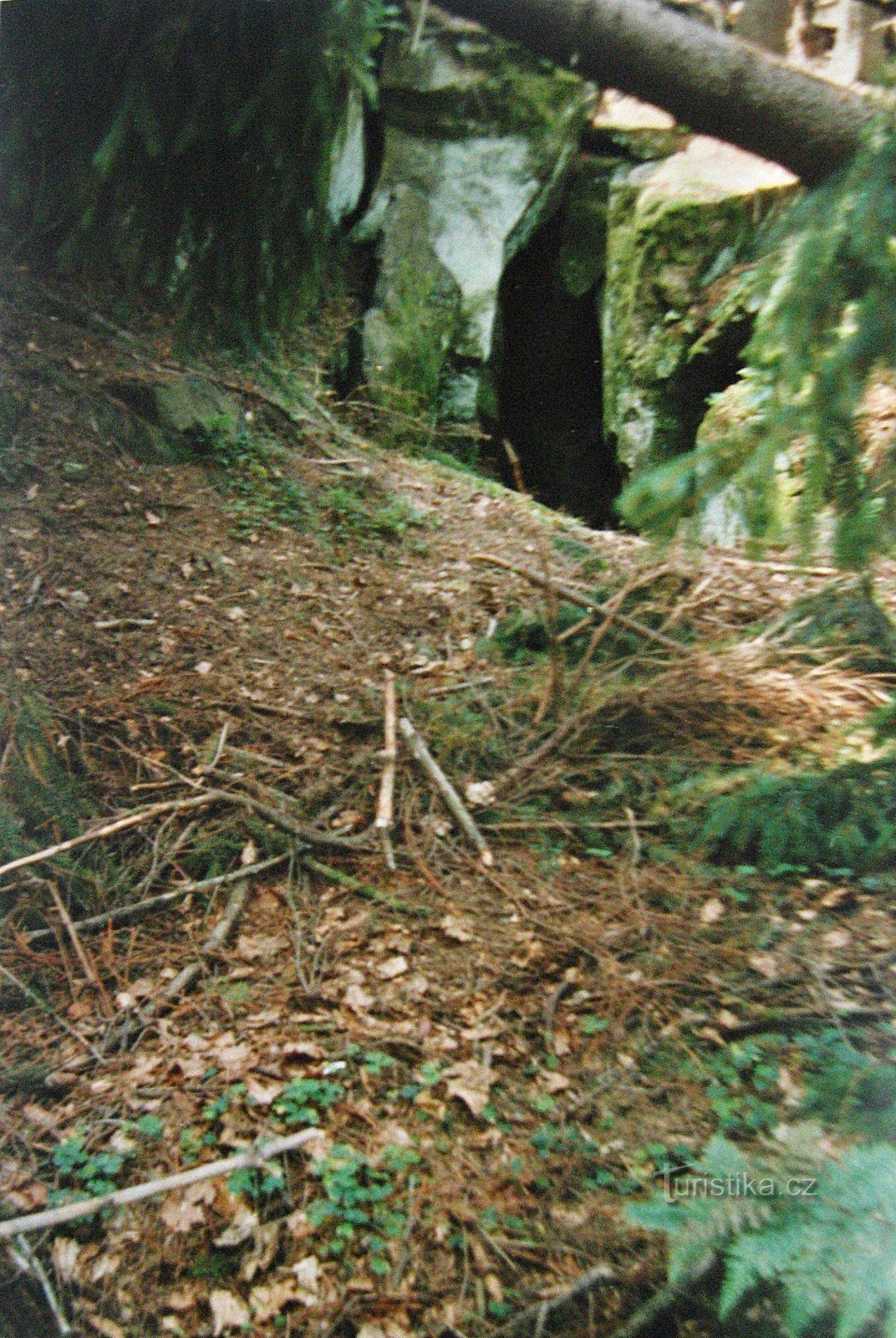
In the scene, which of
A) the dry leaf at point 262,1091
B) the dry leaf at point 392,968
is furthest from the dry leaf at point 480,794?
the dry leaf at point 262,1091

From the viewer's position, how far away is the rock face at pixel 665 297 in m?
5.87

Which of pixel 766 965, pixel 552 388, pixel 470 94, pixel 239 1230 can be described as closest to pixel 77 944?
pixel 239 1230

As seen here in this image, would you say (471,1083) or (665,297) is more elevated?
(665,297)

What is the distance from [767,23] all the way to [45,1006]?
3.08 meters

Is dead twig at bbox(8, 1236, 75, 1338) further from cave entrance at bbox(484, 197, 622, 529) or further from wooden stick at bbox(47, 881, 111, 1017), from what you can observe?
cave entrance at bbox(484, 197, 622, 529)

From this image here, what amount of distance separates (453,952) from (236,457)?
322 cm

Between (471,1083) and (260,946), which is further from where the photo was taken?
(260,946)

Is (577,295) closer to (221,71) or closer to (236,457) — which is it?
(236,457)

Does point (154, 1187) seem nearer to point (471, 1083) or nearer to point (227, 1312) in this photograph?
point (227, 1312)

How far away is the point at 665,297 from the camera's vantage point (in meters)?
6.38

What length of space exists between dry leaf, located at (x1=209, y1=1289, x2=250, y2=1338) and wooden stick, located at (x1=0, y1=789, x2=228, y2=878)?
1.21 metres

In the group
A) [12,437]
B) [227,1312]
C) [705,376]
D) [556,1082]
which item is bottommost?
[227,1312]

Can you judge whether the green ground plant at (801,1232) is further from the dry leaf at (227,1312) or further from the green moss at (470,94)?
the green moss at (470,94)

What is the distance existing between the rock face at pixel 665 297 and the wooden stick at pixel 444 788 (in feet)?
13.3
